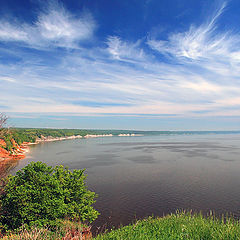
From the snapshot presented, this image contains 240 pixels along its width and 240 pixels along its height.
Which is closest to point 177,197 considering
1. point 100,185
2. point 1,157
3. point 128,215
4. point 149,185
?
point 149,185

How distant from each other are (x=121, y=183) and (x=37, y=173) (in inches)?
878

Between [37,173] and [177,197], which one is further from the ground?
[37,173]

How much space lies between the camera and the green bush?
16.9 meters

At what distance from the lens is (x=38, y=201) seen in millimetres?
17734

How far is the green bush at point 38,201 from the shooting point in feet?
55.4

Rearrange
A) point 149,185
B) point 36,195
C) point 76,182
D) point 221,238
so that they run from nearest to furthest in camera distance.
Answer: point 221,238, point 36,195, point 76,182, point 149,185

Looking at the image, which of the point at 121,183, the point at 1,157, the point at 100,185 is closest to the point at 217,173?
the point at 121,183

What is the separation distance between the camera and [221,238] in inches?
300

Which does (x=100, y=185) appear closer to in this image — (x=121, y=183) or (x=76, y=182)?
(x=121, y=183)

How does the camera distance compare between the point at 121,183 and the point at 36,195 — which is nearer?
the point at 36,195

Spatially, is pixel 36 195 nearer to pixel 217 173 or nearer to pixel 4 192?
pixel 4 192

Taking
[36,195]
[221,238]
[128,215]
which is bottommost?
[128,215]

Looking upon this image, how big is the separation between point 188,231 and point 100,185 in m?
29.8

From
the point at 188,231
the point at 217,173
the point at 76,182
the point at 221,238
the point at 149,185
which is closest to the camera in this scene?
Answer: the point at 221,238
